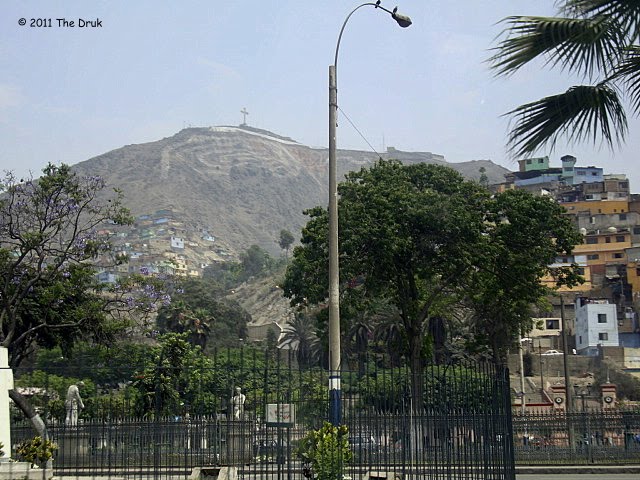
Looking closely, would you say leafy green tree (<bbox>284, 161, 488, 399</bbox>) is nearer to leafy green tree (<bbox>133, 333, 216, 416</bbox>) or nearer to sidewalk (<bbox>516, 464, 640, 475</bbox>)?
sidewalk (<bbox>516, 464, 640, 475</bbox>)

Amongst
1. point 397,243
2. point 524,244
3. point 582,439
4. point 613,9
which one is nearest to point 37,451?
point 613,9

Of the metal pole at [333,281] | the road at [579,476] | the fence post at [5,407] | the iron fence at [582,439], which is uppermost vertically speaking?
the metal pole at [333,281]

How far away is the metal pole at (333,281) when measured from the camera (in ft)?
48.0

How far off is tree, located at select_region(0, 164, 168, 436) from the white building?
60349mm

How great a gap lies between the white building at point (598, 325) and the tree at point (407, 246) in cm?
5040

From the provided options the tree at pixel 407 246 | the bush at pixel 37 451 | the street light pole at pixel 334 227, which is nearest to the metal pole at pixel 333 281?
the street light pole at pixel 334 227

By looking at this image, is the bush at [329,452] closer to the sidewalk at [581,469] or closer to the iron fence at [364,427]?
the iron fence at [364,427]

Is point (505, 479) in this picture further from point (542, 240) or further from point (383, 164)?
point (383, 164)

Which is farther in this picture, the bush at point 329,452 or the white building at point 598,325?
the white building at point 598,325

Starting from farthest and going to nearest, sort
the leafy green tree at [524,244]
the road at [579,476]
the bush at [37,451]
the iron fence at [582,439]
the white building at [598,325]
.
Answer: the white building at [598,325] < the leafy green tree at [524,244] < the iron fence at [582,439] < the road at [579,476] < the bush at [37,451]

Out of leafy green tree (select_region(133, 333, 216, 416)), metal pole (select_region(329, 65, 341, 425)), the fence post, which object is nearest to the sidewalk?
leafy green tree (select_region(133, 333, 216, 416))

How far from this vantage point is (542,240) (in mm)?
33875

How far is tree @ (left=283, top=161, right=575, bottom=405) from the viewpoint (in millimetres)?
33625

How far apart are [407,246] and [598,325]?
5498 centimetres
